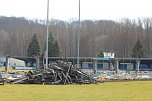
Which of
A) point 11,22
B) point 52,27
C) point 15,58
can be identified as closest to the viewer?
point 15,58

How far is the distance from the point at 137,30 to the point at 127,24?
6969 millimetres

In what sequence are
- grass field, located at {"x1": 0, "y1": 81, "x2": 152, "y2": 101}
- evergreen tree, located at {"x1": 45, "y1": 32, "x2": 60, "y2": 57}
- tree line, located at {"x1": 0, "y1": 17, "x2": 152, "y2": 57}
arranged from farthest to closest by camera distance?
tree line, located at {"x1": 0, "y1": 17, "x2": 152, "y2": 57}, evergreen tree, located at {"x1": 45, "y1": 32, "x2": 60, "y2": 57}, grass field, located at {"x1": 0, "y1": 81, "x2": 152, "y2": 101}

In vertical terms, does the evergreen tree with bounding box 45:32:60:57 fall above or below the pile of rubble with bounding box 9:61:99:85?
above

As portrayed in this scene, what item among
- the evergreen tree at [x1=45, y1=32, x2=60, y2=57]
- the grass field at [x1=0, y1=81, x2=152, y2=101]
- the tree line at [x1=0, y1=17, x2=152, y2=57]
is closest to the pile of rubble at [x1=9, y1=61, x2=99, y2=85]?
the grass field at [x1=0, y1=81, x2=152, y2=101]

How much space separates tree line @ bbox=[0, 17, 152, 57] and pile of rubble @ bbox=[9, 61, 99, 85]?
10807 centimetres

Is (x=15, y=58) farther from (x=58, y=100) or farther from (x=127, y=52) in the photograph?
(x=58, y=100)

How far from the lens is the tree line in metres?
154

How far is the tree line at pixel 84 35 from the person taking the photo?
154 meters

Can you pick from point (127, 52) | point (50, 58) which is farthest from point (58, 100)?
point (127, 52)

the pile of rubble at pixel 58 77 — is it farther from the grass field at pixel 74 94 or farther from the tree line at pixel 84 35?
the tree line at pixel 84 35

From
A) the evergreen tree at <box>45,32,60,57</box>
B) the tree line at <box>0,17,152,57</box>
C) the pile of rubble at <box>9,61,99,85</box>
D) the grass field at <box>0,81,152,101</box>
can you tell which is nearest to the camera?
the grass field at <box>0,81,152,101</box>

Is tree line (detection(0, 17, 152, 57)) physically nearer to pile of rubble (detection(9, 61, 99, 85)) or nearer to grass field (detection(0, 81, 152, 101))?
pile of rubble (detection(9, 61, 99, 85))

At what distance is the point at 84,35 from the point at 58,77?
134188 millimetres

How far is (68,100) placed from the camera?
758 inches
